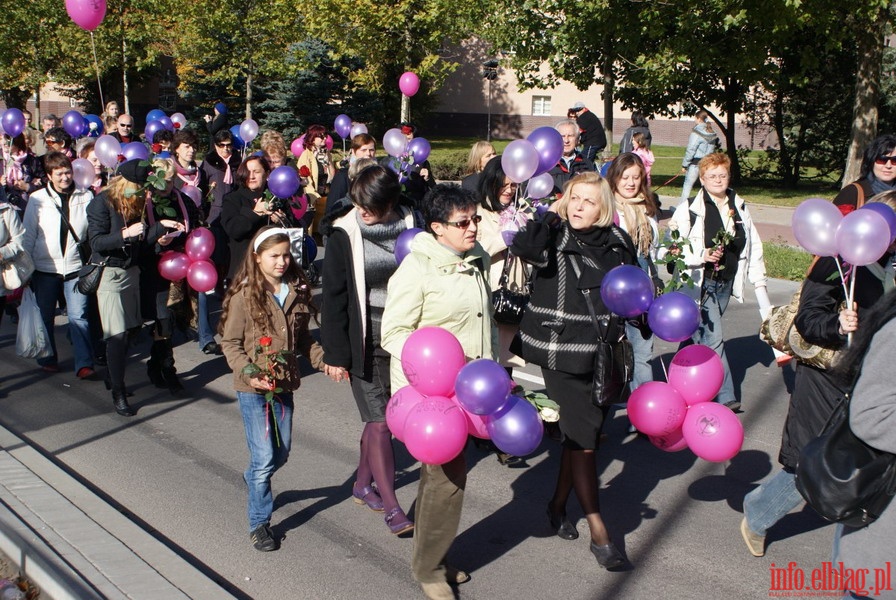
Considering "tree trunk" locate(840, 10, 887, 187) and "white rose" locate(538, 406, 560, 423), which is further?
"tree trunk" locate(840, 10, 887, 187)

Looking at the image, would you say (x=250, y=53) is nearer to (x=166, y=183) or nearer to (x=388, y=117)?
(x=388, y=117)

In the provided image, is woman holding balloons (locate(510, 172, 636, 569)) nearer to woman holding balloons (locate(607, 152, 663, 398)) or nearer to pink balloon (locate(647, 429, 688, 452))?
pink balloon (locate(647, 429, 688, 452))

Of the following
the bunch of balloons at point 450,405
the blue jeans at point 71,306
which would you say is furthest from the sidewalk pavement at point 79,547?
the blue jeans at point 71,306

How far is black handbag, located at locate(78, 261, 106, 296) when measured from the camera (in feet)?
22.5

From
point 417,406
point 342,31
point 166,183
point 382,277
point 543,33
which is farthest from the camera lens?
point 342,31

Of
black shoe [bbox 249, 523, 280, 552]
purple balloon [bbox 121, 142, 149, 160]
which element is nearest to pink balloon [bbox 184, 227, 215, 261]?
purple balloon [bbox 121, 142, 149, 160]

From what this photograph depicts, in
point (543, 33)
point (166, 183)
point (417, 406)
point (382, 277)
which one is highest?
point (543, 33)

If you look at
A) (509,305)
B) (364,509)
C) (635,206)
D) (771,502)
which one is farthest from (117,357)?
(771,502)

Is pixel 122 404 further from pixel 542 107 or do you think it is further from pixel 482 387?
pixel 542 107

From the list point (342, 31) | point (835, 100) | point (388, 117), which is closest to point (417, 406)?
point (835, 100)

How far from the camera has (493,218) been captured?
5.85 metres

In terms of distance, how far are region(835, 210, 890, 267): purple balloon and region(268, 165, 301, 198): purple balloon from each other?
4621 millimetres

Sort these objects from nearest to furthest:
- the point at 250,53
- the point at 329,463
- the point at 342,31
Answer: the point at 329,463, the point at 342,31, the point at 250,53

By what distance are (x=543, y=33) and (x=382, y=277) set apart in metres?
18.2
